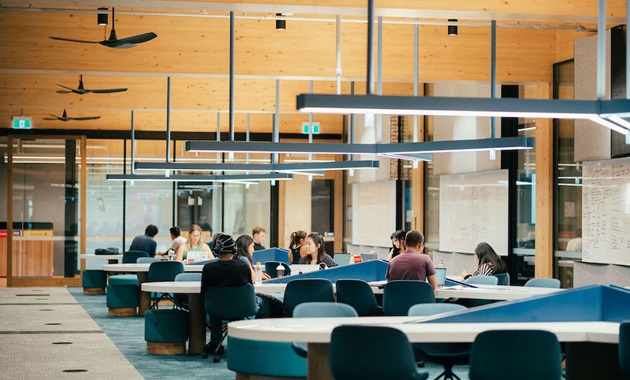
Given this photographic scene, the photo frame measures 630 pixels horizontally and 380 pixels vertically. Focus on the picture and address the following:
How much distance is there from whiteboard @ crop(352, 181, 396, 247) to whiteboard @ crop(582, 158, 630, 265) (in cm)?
685

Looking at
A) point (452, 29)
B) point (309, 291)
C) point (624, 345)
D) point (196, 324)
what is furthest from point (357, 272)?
point (624, 345)

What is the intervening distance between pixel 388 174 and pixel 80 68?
26.2 ft

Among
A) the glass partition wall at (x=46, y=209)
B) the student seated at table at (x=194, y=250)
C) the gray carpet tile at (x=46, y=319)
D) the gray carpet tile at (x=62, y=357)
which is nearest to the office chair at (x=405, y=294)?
the gray carpet tile at (x=62, y=357)

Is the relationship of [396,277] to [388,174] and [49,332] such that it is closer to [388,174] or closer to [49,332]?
[49,332]

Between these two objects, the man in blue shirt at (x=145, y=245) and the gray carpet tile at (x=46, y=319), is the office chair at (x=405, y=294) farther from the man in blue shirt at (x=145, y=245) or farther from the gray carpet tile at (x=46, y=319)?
the man in blue shirt at (x=145, y=245)

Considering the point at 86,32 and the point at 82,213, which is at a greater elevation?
the point at 86,32

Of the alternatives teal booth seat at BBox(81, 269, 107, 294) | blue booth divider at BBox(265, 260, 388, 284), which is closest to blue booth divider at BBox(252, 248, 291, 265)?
blue booth divider at BBox(265, 260, 388, 284)

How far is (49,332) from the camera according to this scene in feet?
40.8

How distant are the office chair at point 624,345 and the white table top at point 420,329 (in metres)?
0.16

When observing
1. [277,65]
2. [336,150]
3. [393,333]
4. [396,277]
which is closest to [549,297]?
[393,333]

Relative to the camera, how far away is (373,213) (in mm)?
19766

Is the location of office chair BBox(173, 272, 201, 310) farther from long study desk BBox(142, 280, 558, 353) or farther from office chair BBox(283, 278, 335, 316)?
office chair BBox(283, 278, 335, 316)

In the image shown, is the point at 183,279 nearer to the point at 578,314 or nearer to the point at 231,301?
the point at 231,301

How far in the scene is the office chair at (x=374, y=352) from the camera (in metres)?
5.51
